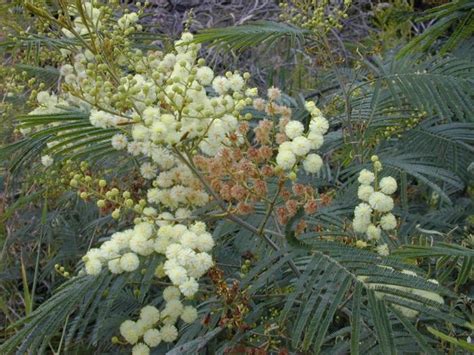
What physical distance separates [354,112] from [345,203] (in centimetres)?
60

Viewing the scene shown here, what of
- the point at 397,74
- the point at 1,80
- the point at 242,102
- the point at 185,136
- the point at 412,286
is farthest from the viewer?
the point at 1,80

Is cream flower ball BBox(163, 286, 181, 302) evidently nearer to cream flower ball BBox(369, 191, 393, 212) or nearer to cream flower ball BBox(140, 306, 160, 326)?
cream flower ball BBox(140, 306, 160, 326)

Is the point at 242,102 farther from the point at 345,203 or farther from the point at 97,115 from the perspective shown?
the point at 345,203

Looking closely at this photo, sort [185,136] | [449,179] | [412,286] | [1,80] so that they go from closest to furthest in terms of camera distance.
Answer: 1. [412,286]
2. [185,136]
3. [449,179]
4. [1,80]

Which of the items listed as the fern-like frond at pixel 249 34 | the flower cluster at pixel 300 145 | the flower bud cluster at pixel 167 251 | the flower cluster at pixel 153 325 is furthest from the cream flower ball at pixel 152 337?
the fern-like frond at pixel 249 34

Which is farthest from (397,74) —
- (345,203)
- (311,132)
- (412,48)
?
(311,132)

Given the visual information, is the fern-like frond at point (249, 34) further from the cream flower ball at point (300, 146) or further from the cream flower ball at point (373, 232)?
the cream flower ball at point (373, 232)

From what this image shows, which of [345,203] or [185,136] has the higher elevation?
[185,136]

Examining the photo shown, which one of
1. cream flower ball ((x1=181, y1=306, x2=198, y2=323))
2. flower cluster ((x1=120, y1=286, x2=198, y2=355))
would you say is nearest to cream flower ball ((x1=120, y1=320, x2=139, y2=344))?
flower cluster ((x1=120, y1=286, x2=198, y2=355))

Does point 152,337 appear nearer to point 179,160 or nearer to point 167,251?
point 167,251

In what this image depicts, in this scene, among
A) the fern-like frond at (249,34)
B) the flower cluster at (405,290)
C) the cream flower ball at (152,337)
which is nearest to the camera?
the flower cluster at (405,290)

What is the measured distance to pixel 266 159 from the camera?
1.51 metres

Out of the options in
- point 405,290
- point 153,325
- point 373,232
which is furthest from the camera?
point 153,325

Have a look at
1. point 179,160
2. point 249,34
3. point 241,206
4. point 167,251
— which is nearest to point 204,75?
point 179,160
